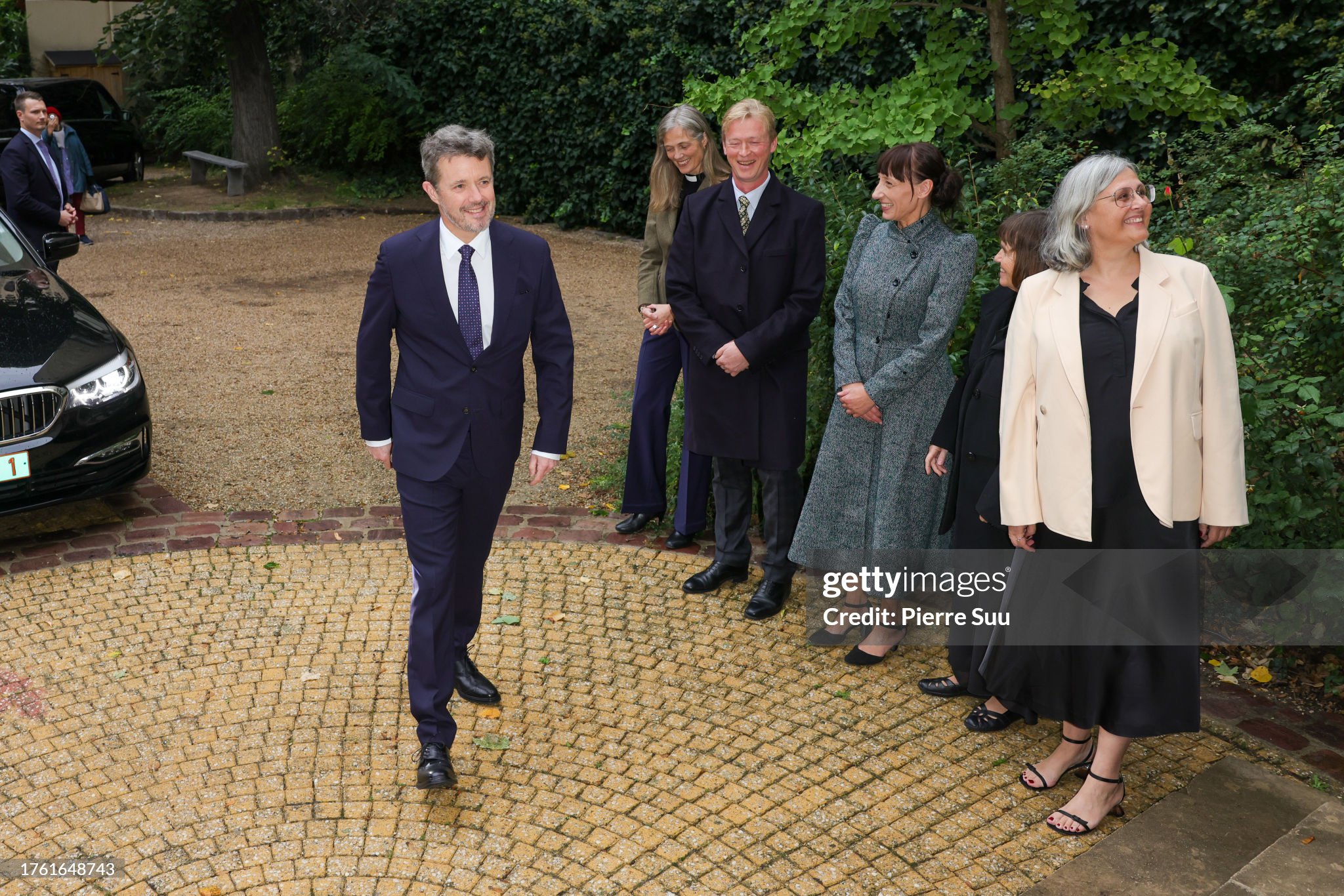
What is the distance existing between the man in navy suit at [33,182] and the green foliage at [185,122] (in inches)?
439

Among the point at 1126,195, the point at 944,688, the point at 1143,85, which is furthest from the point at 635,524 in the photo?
the point at 1143,85

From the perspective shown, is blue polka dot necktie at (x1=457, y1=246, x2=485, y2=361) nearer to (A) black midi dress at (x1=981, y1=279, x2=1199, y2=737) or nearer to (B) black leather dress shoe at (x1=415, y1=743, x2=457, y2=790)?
(B) black leather dress shoe at (x1=415, y1=743, x2=457, y2=790)

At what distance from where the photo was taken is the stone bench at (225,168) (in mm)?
18969

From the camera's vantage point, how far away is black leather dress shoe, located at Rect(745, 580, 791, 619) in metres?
5.62

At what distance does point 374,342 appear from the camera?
4.30m

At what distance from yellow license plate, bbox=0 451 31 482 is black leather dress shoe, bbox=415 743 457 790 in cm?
305

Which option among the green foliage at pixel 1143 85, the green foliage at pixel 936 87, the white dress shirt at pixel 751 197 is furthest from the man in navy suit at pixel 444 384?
the green foliage at pixel 1143 85

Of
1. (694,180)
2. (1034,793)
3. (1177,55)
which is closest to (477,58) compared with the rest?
(1177,55)

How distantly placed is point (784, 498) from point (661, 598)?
0.76m

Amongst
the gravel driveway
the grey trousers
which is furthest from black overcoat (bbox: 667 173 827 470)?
the gravel driveway

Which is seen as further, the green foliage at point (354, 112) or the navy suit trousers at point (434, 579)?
the green foliage at point (354, 112)

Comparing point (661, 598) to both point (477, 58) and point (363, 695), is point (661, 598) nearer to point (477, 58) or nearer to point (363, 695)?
point (363, 695)

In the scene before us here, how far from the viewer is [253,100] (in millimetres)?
19219

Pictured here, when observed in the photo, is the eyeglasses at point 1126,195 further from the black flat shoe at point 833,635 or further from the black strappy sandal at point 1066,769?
the black flat shoe at point 833,635
